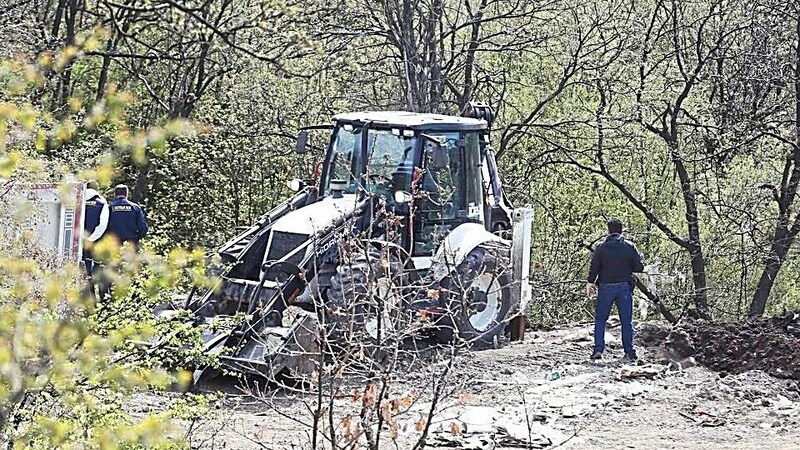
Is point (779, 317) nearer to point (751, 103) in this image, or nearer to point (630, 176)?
point (751, 103)

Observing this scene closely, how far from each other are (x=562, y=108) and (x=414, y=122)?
34.8 ft

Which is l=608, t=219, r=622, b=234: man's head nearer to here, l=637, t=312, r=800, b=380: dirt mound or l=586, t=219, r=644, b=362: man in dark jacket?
l=586, t=219, r=644, b=362: man in dark jacket

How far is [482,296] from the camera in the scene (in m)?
12.7

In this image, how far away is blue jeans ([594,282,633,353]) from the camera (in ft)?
41.8

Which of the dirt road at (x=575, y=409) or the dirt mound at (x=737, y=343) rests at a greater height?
the dirt mound at (x=737, y=343)

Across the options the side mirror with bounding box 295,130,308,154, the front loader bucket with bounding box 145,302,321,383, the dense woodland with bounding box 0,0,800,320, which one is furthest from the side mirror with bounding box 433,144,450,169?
the dense woodland with bounding box 0,0,800,320

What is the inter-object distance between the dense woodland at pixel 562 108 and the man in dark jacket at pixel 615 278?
477 cm

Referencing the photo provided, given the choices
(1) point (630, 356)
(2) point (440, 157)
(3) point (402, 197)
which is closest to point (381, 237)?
(3) point (402, 197)

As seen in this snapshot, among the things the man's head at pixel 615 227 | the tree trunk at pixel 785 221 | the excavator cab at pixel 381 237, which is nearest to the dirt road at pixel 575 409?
the excavator cab at pixel 381 237

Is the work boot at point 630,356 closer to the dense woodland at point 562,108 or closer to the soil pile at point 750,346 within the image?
the soil pile at point 750,346

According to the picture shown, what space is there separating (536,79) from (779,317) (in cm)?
816

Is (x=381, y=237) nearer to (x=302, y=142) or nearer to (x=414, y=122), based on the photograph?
(x=414, y=122)

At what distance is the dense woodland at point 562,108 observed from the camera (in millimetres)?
17688

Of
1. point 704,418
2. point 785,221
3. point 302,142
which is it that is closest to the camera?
point 704,418
